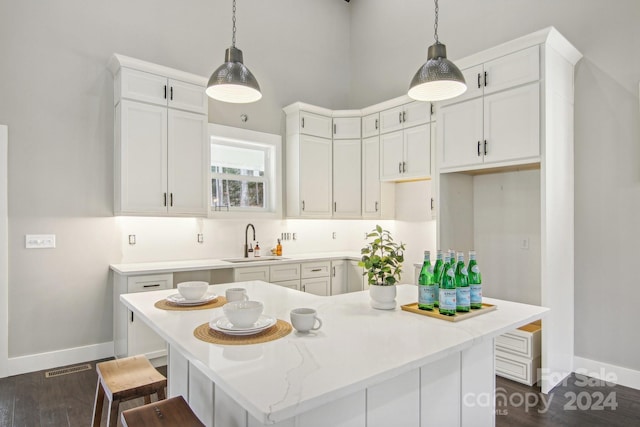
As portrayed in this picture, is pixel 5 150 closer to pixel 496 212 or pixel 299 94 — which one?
pixel 299 94

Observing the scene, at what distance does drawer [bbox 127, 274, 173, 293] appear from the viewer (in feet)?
11.2

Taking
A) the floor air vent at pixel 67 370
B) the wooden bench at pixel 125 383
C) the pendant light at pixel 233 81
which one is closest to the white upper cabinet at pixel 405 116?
the pendant light at pixel 233 81

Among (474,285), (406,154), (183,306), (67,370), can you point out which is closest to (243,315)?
(183,306)

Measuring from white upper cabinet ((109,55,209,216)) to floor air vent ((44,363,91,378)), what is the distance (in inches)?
56.2

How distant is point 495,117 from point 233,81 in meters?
2.31

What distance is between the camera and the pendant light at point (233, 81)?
2.21m

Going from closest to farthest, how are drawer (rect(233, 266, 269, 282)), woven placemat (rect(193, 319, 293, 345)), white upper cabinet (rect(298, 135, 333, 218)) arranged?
woven placemat (rect(193, 319, 293, 345)) < drawer (rect(233, 266, 269, 282)) < white upper cabinet (rect(298, 135, 333, 218))

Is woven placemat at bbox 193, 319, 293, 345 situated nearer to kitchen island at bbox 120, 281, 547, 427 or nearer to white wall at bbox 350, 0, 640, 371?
kitchen island at bbox 120, 281, 547, 427

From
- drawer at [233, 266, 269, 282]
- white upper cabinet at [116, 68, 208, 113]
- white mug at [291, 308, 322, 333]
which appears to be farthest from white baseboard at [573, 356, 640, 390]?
white upper cabinet at [116, 68, 208, 113]

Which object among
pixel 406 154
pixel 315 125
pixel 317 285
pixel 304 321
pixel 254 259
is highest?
pixel 315 125

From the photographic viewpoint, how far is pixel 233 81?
7.20 ft

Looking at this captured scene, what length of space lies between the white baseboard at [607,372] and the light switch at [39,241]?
4792 mm

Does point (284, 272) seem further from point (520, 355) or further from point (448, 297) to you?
point (448, 297)

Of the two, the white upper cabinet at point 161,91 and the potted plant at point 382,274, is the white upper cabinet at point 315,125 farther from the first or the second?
the potted plant at point 382,274
